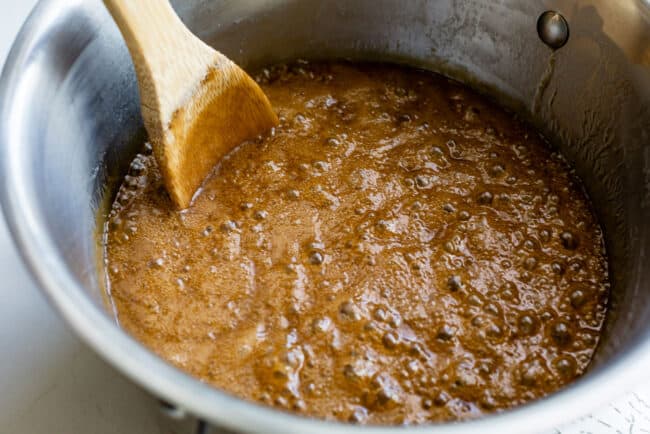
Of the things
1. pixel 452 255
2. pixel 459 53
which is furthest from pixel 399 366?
pixel 459 53

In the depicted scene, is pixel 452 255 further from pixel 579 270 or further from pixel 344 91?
pixel 344 91

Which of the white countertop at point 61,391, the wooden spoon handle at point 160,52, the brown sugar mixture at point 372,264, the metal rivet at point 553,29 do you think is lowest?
the white countertop at point 61,391

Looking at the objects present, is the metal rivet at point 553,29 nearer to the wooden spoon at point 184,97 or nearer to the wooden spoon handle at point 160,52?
the wooden spoon at point 184,97

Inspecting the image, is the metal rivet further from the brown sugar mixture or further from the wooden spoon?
the wooden spoon

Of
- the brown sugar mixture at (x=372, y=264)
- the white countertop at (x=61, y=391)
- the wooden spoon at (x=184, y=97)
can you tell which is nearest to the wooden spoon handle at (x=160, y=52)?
the wooden spoon at (x=184, y=97)

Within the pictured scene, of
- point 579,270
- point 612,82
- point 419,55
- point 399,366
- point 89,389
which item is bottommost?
point 89,389

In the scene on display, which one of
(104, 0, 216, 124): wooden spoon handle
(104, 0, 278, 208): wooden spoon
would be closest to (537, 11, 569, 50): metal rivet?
(104, 0, 278, 208): wooden spoon
